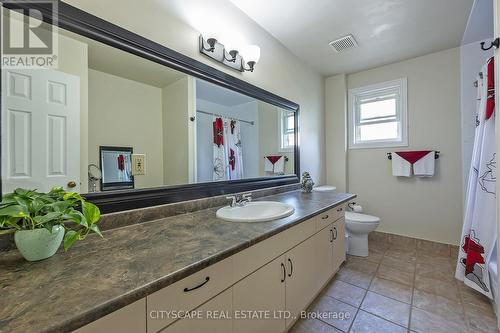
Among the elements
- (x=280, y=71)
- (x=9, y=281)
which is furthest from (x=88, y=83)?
(x=280, y=71)

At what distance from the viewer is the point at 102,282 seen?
1.94 ft

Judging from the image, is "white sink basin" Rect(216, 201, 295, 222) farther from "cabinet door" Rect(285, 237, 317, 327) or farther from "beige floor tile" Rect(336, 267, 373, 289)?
"beige floor tile" Rect(336, 267, 373, 289)

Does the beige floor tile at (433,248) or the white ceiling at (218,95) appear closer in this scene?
the white ceiling at (218,95)

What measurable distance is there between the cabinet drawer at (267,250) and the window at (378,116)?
2161 mm

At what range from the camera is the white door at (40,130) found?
2.65 ft

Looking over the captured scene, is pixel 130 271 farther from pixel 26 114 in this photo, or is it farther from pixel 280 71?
pixel 280 71

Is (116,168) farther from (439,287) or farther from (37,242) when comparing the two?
(439,287)

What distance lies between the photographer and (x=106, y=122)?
1.05m

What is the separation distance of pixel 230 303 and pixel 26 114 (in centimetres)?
113

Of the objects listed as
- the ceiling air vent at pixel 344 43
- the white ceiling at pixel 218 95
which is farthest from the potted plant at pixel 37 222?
the ceiling air vent at pixel 344 43

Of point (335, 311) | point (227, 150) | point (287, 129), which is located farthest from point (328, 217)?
point (287, 129)

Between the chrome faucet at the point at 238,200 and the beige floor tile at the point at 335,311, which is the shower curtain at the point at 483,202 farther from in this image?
the chrome faucet at the point at 238,200

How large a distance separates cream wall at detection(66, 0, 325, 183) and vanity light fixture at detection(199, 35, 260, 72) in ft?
0.14

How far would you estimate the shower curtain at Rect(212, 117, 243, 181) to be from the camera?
162cm
